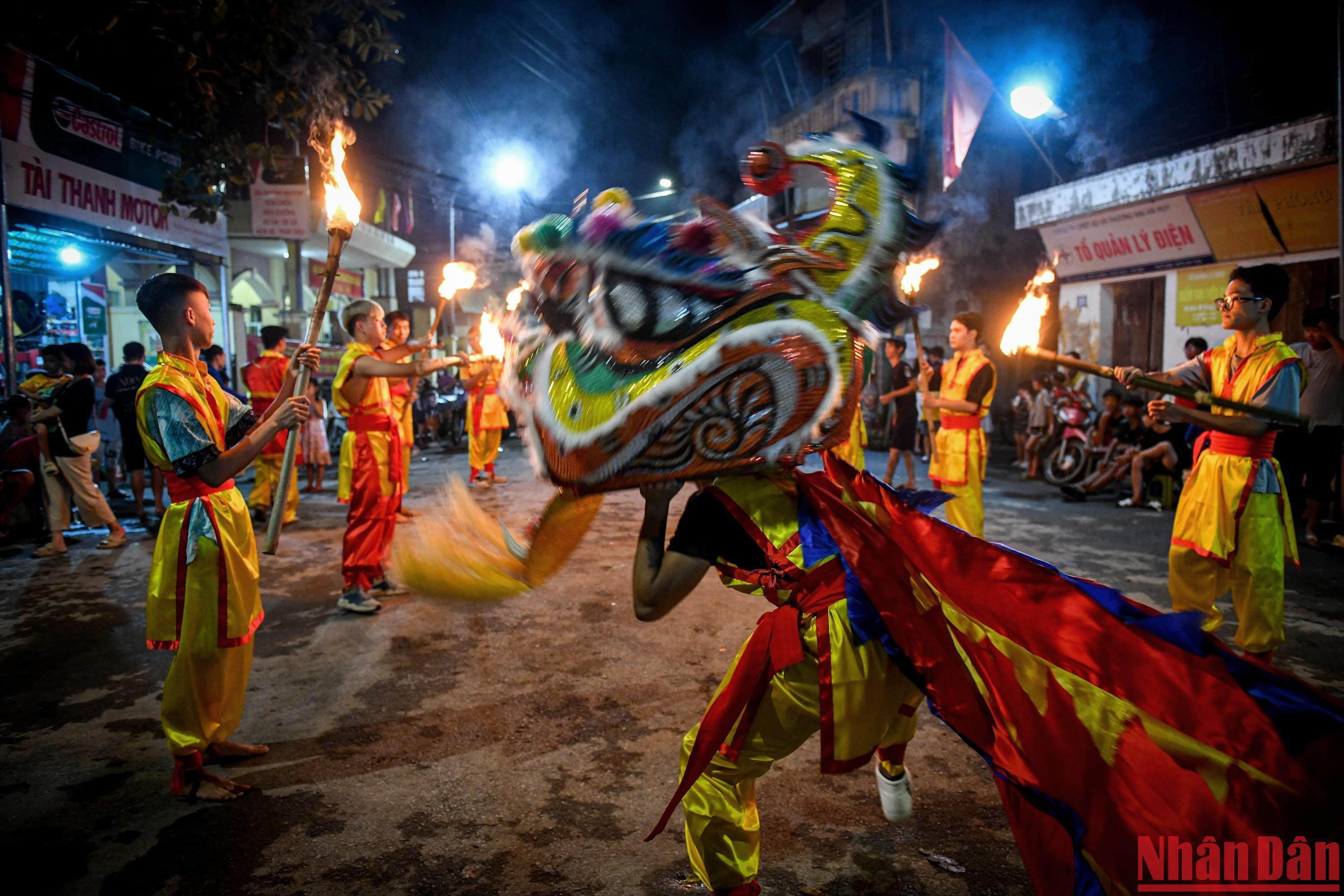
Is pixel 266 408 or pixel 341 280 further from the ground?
pixel 341 280

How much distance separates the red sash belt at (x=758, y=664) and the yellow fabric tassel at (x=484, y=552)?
1.52 feet

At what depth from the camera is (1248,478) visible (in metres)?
3.79

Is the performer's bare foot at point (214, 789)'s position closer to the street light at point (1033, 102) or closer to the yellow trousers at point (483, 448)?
the yellow trousers at point (483, 448)

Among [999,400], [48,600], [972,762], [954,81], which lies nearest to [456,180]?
[954,81]

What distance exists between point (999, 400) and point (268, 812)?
17692 mm

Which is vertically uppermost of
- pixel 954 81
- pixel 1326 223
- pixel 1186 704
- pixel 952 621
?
pixel 954 81

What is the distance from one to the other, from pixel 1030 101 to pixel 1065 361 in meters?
12.6

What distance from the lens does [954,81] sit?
47.6ft

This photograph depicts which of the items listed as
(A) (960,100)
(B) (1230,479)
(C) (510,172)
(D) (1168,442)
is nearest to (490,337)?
(B) (1230,479)

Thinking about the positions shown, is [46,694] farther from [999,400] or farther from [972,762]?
[999,400]

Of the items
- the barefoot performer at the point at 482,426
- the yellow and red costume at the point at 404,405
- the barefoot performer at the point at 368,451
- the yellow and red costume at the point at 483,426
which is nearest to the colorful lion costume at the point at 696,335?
the barefoot performer at the point at 368,451

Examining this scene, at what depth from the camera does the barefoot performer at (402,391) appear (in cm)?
591

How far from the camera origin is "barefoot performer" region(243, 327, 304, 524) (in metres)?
8.21

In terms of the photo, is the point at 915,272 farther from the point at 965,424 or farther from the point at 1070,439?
the point at 1070,439
